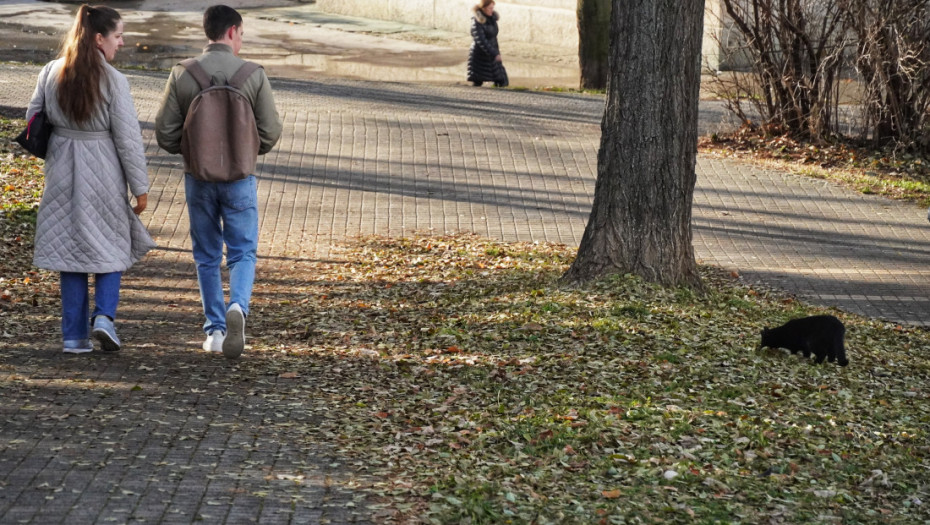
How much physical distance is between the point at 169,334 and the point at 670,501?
11.7 feet

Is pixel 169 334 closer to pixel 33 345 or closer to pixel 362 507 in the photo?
pixel 33 345

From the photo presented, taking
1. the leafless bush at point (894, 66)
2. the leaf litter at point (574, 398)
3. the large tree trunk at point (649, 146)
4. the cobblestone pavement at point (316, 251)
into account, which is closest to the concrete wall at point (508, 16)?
the cobblestone pavement at point (316, 251)

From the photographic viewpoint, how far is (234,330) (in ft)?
19.7

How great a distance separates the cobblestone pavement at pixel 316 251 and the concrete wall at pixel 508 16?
7.02 m

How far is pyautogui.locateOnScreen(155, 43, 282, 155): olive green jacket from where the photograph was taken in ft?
19.3

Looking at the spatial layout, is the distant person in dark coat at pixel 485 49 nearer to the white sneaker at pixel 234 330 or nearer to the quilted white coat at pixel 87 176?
the quilted white coat at pixel 87 176

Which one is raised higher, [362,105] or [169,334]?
[362,105]

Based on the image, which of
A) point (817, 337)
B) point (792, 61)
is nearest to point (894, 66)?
point (792, 61)

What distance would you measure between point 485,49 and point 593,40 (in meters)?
1.70

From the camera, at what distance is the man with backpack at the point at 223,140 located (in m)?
5.87

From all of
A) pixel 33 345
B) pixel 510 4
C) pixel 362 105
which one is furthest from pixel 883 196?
pixel 510 4

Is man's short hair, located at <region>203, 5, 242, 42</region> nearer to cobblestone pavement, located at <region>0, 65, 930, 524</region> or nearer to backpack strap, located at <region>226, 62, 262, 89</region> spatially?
backpack strap, located at <region>226, 62, 262, 89</region>

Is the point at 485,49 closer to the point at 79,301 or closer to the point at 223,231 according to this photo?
the point at 223,231

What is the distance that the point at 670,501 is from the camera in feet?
14.9
